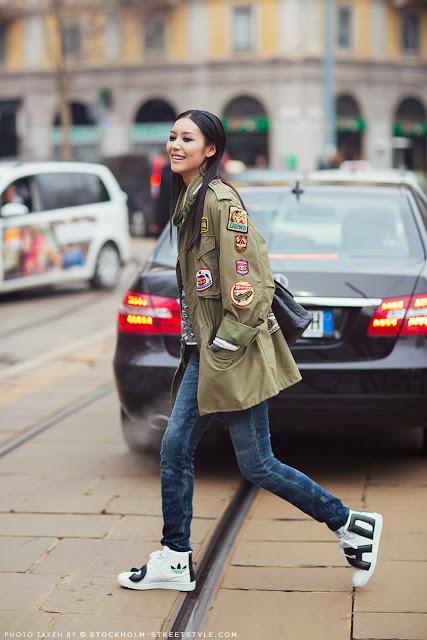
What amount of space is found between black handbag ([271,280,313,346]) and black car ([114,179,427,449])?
1.34 metres

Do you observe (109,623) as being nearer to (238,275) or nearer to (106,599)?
(106,599)

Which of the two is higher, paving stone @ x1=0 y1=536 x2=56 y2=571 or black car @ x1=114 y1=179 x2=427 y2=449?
black car @ x1=114 y1=179 x2=427 y2=449

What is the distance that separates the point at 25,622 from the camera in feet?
13.3

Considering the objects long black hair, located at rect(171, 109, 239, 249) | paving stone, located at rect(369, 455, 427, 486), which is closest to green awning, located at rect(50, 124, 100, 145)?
paving stone, located at rect(369, 455, 427, 486)

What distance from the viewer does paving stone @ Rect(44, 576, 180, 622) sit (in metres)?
4.16

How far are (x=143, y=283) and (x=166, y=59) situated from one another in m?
39.9

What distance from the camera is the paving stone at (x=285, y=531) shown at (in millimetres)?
5089

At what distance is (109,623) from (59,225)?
11.3m

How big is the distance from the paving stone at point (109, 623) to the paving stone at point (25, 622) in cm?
3

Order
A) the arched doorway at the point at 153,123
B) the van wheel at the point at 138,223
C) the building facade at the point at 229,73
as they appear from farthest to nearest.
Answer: the arched doorway at the point at 153,123, the building facade at the point at 229,73, the van wheel at the point at 138,223

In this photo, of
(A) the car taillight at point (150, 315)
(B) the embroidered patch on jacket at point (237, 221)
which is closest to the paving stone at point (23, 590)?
(B) the embroidered patch on jacket at point (237, 221)

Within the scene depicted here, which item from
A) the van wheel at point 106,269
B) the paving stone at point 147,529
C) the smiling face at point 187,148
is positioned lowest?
the van wheel at point 106,269

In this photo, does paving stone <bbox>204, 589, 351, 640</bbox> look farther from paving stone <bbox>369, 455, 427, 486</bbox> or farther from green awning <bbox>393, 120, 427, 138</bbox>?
green awning <bbox>393, 120, 427, 138</bbox>

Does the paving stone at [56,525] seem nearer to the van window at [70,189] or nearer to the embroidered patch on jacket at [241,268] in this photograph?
the embroidered patch on jacket at [241,268]
